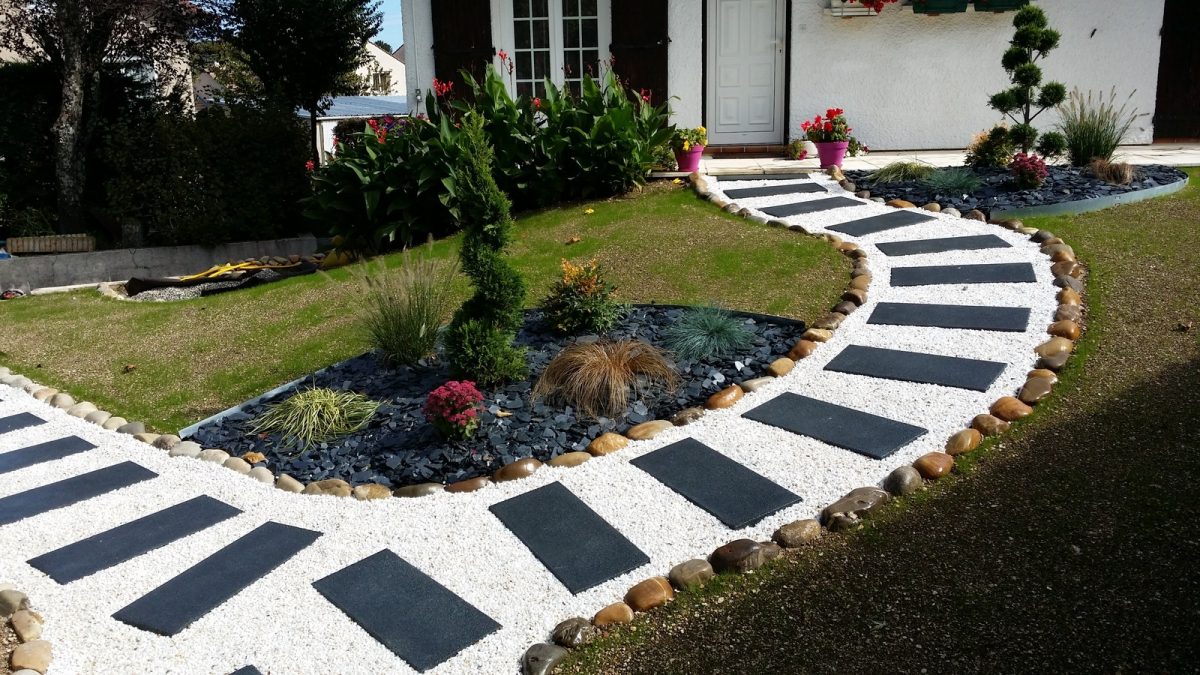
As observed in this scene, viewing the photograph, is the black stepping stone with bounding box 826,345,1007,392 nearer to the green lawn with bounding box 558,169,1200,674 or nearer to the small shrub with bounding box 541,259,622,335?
the green lawn with bounding box 558,169,1200,674

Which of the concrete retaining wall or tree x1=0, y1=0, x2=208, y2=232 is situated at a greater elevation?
tree x1=0, y1=0, x2=208, y2=232

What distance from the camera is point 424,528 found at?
3594 mm

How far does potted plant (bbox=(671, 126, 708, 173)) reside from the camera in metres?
9.12

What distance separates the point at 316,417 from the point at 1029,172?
6.02 metres

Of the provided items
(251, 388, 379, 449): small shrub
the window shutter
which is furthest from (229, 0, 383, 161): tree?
(251, 388, 379, 449): small shrub

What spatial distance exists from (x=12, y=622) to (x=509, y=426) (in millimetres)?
2061

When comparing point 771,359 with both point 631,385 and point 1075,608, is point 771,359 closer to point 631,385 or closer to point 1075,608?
point 631,385

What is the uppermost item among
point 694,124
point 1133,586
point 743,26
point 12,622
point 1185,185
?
point 743,26

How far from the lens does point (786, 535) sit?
325 cm

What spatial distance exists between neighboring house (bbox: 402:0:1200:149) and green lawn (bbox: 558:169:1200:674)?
727 cm

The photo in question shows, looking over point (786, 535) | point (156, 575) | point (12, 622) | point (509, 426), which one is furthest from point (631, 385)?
point (12, 622)

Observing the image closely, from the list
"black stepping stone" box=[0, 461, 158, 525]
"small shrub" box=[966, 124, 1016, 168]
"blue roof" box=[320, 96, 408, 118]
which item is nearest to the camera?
"black stepping stone" box=[0, 461, 158, 525]

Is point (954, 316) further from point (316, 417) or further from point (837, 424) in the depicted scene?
point (316, 417)

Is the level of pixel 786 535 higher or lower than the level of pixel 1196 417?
lower
